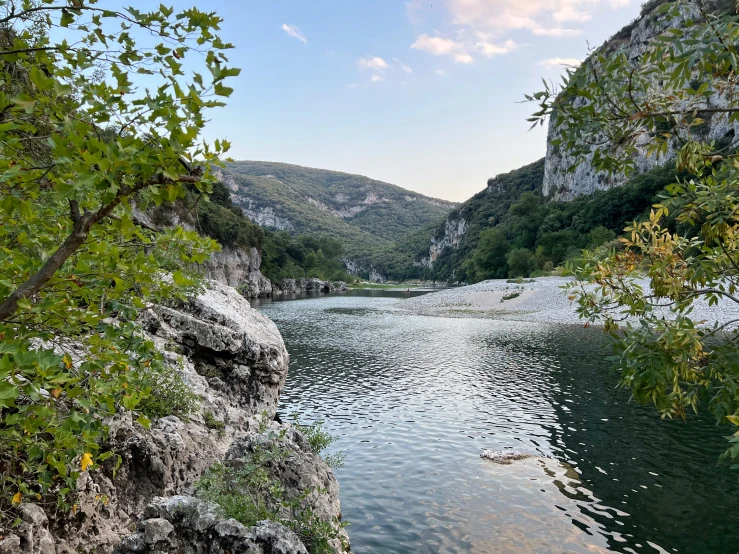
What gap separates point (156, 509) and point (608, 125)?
8.37m

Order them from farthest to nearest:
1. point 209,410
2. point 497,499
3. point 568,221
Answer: point 568,221 → point 497,499 → point 209,410

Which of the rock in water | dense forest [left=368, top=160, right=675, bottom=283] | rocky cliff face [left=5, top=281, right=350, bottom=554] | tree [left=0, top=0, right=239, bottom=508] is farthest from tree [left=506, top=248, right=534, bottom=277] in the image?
tree [left=0, top=0, right=239, bottom=508]

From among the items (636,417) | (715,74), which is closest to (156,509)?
(715,74)

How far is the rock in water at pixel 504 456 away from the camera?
→ 15.8 m

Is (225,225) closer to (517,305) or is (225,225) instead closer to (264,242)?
(264,242)

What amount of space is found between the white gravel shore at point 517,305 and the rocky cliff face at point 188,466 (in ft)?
134

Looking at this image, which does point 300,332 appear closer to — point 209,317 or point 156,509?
point 209,317

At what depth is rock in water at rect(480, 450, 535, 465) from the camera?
15.8m

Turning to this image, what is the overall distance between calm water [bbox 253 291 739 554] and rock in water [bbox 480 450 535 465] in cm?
39

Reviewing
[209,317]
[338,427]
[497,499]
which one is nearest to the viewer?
[497,499]

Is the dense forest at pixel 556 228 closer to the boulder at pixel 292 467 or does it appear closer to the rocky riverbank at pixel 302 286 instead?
the rocky riverbank at pixel 302 286

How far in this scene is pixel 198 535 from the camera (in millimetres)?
7090

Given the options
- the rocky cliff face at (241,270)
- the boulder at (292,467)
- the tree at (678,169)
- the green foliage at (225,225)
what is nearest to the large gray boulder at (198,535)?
the boulder at (292,467)

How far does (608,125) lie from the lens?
500 cm
